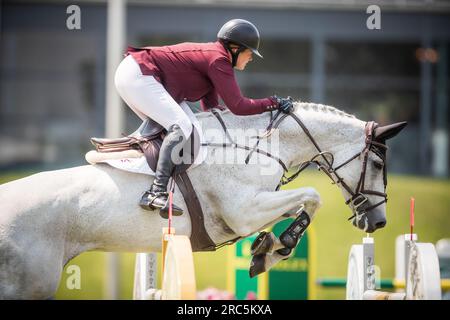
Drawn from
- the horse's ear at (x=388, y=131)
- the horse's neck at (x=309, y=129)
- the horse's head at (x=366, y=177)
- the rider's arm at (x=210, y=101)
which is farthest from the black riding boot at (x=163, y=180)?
the horse's ear at (x=388, y=131)

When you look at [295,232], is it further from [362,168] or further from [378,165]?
[378,165]

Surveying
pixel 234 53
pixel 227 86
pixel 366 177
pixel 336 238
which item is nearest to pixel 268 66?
pixel 336 238

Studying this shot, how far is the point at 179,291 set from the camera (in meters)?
4.28

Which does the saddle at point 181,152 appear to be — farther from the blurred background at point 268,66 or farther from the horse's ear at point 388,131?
the blurred background at point 268,66

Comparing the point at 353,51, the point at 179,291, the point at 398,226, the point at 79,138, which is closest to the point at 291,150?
the point at 179,291

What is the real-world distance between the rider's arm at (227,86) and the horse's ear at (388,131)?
963mm

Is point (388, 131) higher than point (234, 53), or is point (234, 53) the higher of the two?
point (234, 53)

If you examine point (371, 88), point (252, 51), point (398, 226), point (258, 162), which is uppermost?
point (371, 88)

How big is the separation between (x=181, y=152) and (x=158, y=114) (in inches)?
11.9

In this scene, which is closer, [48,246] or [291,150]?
[48,246]

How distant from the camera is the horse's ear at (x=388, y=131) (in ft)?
18.0

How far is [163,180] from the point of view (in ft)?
16.6

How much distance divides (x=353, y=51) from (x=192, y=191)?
1814 centimetres

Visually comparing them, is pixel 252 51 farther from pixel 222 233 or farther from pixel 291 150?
pixel 222 233
